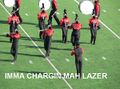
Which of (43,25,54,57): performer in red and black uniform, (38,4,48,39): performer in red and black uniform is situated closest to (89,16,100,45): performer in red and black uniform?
(38,4,48,39): performer in red and black uniform

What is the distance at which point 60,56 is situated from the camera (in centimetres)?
3005

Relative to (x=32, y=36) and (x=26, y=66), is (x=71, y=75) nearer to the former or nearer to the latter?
(x=26, y=66)

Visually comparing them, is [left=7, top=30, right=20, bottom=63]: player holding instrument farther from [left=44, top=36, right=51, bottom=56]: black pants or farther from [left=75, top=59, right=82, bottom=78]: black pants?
[left=75, top=59, right=82, bottom=78]: black pants

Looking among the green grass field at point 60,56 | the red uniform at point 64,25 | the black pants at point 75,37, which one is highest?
the red uniform at point 64,25

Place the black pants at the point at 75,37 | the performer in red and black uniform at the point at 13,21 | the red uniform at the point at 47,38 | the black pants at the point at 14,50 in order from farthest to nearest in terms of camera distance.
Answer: the performer in red and black uniform at the point at 13,21
the black pants at the point at 75,37
the red uniform at the point at 47,38
the black pants at the point at 14,50

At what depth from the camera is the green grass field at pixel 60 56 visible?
87.4 feet

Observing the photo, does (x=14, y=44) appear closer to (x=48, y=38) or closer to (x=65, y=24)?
(x=48, y=38)

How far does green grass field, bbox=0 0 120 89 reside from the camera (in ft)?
87.4

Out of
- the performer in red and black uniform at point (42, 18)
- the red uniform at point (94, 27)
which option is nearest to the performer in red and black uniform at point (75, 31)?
the red uniform at point (94, 27)

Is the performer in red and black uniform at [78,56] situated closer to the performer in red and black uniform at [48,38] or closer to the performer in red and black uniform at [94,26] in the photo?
the performer in red and black uniform at [48,38]

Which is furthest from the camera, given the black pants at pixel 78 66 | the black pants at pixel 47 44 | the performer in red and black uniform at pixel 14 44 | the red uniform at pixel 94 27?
the red uniform at pixel 94 27

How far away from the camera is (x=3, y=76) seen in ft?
89.4

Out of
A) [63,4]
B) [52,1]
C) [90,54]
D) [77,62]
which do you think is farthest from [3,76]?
[63,4]

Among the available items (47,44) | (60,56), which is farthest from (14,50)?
(60,56)
